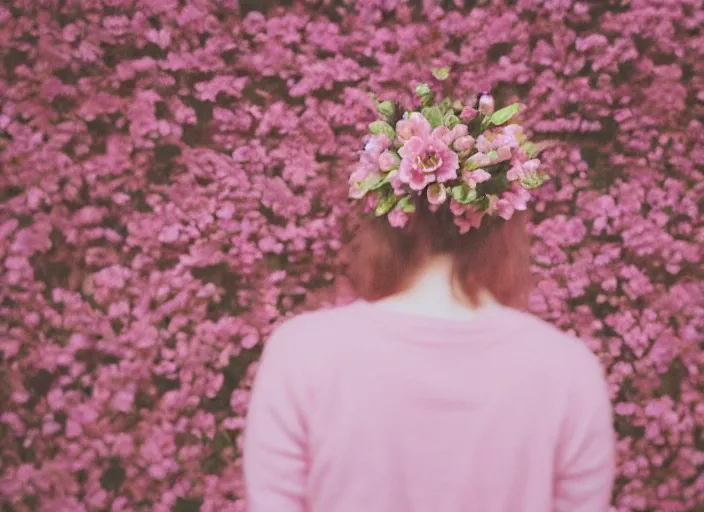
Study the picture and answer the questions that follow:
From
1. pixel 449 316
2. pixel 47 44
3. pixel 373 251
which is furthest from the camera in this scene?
pixel 47 44

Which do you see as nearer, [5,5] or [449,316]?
[449,316]

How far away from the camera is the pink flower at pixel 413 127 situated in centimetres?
95

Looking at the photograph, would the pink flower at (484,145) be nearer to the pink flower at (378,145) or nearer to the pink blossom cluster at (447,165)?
the pink blossom cluster at (447,165)

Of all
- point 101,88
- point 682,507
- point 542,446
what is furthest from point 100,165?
point 682,507

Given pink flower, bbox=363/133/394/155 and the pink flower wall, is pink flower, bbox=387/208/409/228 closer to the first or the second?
pink flower, bbox=363/133/394/155

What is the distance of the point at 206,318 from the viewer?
1.86 m

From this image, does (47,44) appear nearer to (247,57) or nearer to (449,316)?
(247,57)

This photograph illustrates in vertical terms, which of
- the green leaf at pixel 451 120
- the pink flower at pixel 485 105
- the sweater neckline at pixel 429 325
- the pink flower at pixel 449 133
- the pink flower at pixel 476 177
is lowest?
the sweater neckline at pixel 429 325

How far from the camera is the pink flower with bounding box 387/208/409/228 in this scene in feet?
2.95

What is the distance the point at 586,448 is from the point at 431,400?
239 mm

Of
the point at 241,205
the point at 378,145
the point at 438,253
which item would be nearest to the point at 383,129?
the point at 378,145

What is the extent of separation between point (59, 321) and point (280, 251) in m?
0.68

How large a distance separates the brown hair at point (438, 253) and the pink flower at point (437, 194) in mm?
15

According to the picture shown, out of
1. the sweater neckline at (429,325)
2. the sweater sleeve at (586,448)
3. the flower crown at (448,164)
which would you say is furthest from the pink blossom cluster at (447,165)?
the sweater sleeve at (586,448)
